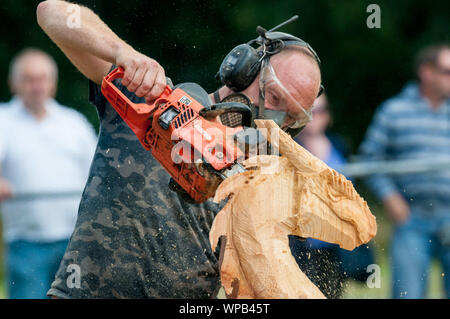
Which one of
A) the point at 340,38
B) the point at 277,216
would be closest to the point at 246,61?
the point at 277,216

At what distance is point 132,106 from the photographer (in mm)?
2635

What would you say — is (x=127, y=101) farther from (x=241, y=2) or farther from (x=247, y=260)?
(x=241, y=2)

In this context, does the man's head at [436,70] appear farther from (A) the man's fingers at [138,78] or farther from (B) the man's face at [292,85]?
(A) the man's fingers at [138,78]

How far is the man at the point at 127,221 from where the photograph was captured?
289 centimetres

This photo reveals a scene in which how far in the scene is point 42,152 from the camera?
5.52 metres

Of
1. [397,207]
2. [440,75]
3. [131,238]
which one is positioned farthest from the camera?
[440,75]

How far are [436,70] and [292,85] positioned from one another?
3.38 meters

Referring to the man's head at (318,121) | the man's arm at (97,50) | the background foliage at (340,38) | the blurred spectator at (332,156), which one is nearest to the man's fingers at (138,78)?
the man's arm at (97,50)

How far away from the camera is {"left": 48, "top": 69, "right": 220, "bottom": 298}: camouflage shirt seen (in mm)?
2891

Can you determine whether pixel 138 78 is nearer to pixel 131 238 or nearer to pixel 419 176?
pixel 131 238

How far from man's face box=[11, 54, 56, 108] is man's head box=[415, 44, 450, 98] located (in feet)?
10.7

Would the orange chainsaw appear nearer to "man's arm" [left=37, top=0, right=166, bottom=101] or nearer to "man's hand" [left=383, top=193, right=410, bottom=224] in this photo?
"man's arm" [left=37, top=0, right=166, bottom=101]

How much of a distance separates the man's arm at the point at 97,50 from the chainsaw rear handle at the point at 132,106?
1.3 inches

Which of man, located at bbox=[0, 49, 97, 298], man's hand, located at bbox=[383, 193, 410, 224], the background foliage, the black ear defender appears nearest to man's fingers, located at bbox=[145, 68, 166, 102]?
the black ear defender
